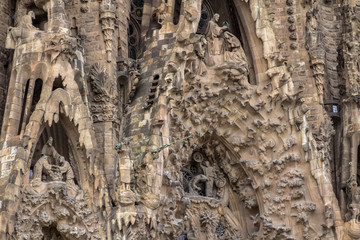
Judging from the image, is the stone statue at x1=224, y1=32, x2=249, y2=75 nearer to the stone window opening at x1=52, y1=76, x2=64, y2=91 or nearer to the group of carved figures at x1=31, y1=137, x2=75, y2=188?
the stone window opening at x1=52, y1=76, x2=64, y2=91

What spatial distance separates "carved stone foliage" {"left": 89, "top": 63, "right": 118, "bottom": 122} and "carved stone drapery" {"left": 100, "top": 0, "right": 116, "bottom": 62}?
740 millimetres

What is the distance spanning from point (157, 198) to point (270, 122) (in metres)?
4.01

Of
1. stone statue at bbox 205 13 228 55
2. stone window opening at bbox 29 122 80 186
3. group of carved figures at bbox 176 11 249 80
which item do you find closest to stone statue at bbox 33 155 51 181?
stone window opening at bbox 29 122 80 186

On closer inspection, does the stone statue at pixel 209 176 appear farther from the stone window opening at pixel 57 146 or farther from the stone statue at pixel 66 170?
the stone statue at pixel 66 170

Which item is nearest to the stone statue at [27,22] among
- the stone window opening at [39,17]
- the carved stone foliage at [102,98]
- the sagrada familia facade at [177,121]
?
the sagrada familia facade at [177,121]

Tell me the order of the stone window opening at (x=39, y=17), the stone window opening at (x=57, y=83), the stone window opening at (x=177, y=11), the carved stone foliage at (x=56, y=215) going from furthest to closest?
the stone window opening at (x=177, y=11), the stone window opening at (x=39, y=17), the stone window opening at (x=57, y=83), the carved stone foliage at (x=56, y=215)

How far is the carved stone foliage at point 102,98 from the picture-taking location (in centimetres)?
2323

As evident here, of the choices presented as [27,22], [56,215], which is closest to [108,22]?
[27,22]

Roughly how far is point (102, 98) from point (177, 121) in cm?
177

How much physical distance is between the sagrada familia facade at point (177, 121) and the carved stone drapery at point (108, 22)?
0.11 ft

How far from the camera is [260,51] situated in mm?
25453

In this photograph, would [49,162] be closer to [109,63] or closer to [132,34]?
[109,63]

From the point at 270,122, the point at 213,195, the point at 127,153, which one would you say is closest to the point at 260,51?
the point at 270,122

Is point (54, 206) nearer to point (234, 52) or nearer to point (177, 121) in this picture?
point (177, 121)
